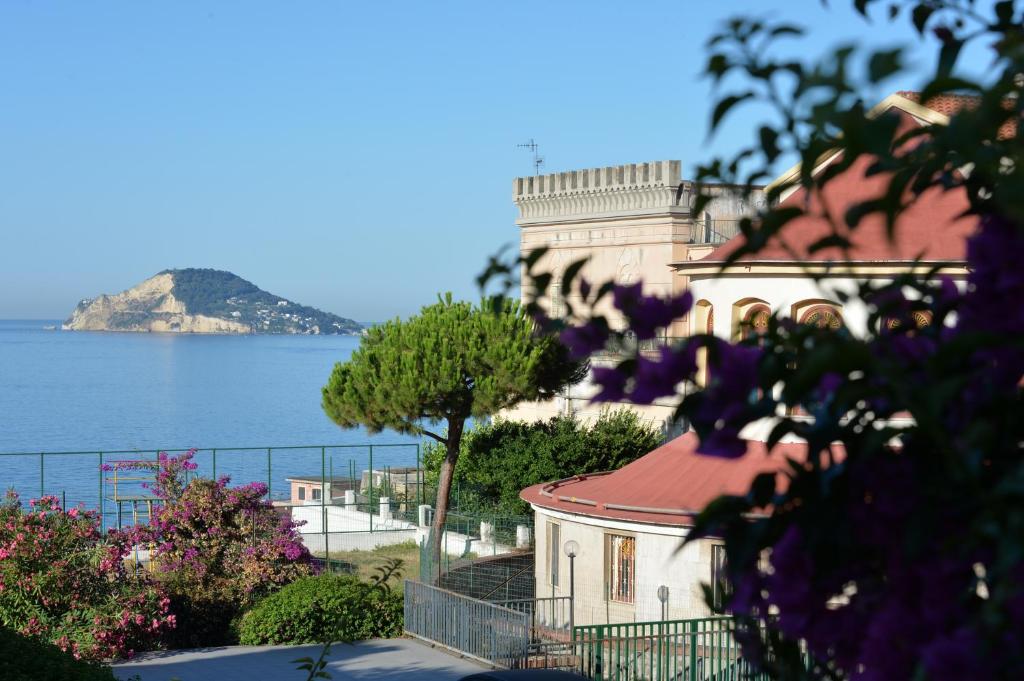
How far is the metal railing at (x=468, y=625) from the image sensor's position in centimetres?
2112

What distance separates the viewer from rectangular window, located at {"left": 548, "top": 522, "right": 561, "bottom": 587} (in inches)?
1011

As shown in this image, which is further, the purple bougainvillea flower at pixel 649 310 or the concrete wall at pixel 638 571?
the concrete wall at pixel 638 571

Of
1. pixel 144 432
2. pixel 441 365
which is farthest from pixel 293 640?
pixel 144 432

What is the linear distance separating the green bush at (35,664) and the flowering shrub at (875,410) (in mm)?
9980

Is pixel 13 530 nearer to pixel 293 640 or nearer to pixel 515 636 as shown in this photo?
pixel 293 640

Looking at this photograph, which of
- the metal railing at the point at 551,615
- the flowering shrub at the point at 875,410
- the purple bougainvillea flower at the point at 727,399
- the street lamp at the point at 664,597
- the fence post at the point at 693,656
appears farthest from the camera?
the metal railing at the point at 551,615

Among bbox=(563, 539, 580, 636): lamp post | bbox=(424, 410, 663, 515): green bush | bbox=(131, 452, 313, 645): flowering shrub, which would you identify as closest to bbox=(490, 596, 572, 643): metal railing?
bbox=(563, 539, 580, 636): lamp post

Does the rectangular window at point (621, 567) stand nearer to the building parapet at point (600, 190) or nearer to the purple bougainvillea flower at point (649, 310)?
the purple bougainvillea flower at point (649, 310)

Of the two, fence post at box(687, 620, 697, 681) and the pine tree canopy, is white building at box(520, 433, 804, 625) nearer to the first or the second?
fence post at box(687, 620, 697, 681)

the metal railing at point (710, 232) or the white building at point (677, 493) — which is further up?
the metal railing at point (710, 232)

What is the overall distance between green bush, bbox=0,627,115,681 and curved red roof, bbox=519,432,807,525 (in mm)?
11752

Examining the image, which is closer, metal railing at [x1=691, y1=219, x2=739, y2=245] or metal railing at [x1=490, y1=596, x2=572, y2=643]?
metal railing at [x1=490, y1=596, x2=572, y2=643]

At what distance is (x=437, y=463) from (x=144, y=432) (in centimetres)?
8125

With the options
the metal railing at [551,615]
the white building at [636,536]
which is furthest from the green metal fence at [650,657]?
the metal railing at [551,615]
